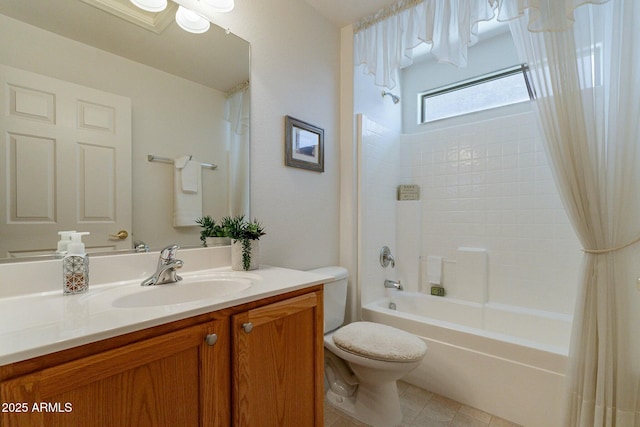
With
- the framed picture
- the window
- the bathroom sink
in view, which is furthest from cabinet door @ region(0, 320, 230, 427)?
the window

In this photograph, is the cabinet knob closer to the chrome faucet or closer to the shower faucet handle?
the chrome faucet

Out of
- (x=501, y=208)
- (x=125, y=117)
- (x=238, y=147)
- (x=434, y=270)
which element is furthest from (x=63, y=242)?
(x=501, y=208)

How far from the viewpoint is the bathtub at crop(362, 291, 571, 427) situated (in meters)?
1.42

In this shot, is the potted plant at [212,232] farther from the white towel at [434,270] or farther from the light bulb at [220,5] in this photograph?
the white towel at [434,270]

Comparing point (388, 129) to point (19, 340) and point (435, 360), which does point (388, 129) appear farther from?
point (19, 340)

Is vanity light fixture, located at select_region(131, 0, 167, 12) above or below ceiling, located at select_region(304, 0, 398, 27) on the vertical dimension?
below

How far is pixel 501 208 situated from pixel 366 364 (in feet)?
5.20

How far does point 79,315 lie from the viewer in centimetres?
70

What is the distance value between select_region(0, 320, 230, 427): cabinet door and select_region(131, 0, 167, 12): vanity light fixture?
4.11ft

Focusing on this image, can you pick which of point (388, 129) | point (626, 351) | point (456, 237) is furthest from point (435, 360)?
point (388, 129)

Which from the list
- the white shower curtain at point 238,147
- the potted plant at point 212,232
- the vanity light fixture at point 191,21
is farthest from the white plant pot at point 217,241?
the vanity light fixture at point 191,21

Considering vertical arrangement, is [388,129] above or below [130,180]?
above

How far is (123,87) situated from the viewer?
1104 millimetres

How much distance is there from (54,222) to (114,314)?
1.63ft
